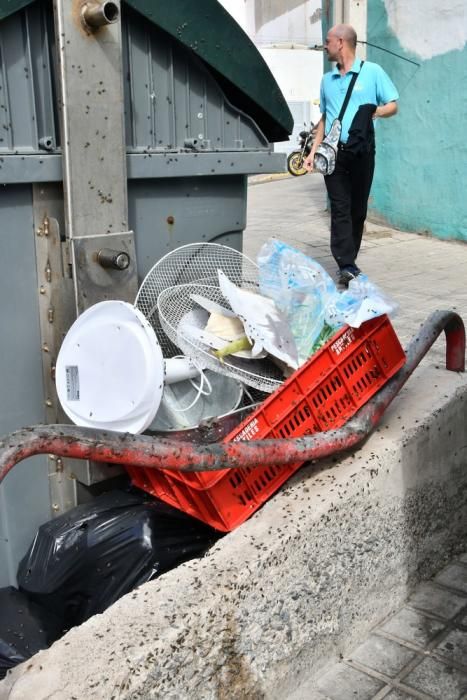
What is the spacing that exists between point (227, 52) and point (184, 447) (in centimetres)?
156

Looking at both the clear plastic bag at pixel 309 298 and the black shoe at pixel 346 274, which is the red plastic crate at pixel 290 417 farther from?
the black shoe at pixel 346 274

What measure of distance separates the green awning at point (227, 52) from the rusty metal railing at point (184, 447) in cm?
117

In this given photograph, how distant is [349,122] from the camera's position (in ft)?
17.6

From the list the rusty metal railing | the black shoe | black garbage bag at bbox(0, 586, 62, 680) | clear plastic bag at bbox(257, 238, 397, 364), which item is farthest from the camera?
the black shoe

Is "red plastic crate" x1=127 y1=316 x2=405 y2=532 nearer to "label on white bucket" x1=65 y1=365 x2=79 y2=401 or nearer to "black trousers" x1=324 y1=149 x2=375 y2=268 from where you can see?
"label on white bucket" x1=65 y1=365 x2=79 y2=401

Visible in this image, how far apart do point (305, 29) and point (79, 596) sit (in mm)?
36589

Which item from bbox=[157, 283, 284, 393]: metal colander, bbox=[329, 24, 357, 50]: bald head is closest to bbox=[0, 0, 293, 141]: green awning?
bbox=[157, 283, 284, 393]: metal colander

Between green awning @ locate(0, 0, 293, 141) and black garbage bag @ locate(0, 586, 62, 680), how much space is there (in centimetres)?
195

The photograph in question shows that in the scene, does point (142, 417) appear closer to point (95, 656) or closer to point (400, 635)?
point (95, 656)

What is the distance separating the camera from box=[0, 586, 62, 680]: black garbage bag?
2357 millimetres

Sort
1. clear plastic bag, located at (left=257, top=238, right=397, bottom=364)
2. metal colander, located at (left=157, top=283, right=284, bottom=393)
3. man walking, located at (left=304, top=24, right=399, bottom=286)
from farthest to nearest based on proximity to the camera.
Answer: man walking, located at (left=304, top=24, right=399, bottom=286), clear plastic bag, located at (left=257, top=238, right=397, bottom=364), metal colander, located at (left=157, top=283, right=284, bottom=393)

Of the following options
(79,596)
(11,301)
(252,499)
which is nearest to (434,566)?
(252,499)

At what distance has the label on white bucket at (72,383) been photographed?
250 centimetres

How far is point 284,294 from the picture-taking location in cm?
285
